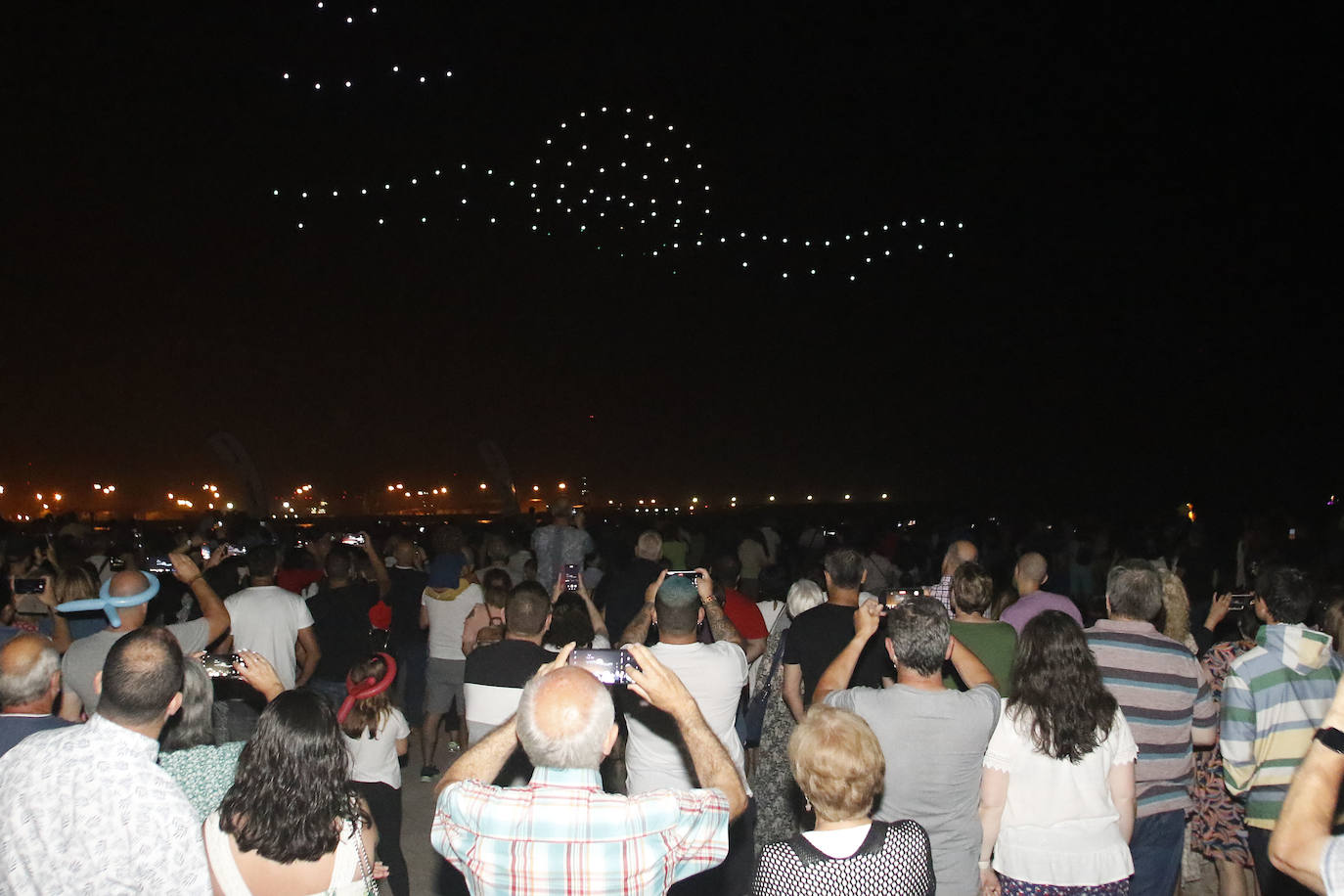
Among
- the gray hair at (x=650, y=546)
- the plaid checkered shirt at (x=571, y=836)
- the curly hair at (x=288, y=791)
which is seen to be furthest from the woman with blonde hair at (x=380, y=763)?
the gray hair at (x=650, y=546)

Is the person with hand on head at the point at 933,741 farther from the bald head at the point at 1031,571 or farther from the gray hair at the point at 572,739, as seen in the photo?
the bald head at the point at 1031,571

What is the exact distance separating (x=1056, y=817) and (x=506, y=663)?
93.6 inches

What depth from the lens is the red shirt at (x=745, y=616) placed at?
6047 millimetres

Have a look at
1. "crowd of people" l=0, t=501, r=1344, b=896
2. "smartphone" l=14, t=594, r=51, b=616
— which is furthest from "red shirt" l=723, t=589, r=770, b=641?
"smartphone" l=14, t=594, r=51, b=616

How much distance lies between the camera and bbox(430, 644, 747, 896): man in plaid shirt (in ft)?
7.04

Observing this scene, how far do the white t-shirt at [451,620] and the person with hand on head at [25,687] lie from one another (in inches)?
149

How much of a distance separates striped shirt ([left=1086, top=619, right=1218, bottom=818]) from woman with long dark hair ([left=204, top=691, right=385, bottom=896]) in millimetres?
2796

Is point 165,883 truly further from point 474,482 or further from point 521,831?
point 474,482

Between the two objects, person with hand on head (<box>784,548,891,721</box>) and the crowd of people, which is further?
person with hand on head (<box>784,548,891,721</box>)

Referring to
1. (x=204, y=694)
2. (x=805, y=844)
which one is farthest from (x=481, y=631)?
(x=805, y=844)

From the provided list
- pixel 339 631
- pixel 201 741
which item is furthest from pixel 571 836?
pixel 339 631

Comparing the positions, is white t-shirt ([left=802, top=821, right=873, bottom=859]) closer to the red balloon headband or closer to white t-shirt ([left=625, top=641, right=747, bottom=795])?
white t-shirt ([left=625, top=641, right=747, bottom=795])

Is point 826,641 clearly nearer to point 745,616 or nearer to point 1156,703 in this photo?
point 1156,703

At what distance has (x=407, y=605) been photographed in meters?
8.01
